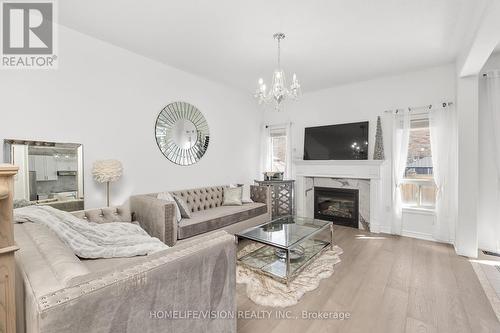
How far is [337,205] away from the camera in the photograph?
15.5 feet

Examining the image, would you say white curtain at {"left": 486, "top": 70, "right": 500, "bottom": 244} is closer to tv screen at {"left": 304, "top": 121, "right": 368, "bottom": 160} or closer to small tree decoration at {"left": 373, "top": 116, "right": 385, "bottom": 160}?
small tree decoration at {"left": 373, "top": 116, "right": 385, "bottom": 160}

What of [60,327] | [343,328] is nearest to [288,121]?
Result: [343,328]

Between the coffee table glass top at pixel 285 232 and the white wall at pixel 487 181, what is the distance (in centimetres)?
236

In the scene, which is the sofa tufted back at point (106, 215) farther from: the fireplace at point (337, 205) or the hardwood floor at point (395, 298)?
the fireplace at point (337, 205)

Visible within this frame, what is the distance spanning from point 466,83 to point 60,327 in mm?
4678

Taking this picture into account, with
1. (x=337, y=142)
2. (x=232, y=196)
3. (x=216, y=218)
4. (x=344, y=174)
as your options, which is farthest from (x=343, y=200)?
(x=216, y=218)

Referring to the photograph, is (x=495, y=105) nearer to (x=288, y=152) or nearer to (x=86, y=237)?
(x=288, y=152)

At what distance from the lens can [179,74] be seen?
390cm

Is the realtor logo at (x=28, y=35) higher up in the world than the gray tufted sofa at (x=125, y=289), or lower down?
higher up

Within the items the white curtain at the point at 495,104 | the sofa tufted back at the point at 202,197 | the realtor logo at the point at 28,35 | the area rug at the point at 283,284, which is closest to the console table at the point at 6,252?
the area rug at the point at 283,284

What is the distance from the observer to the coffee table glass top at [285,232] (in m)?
2.55

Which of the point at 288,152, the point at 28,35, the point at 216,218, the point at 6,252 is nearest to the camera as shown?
the point at 6,252

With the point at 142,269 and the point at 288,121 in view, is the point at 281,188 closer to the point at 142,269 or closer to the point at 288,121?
the point at 288,121

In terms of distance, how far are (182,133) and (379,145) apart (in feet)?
11.6
